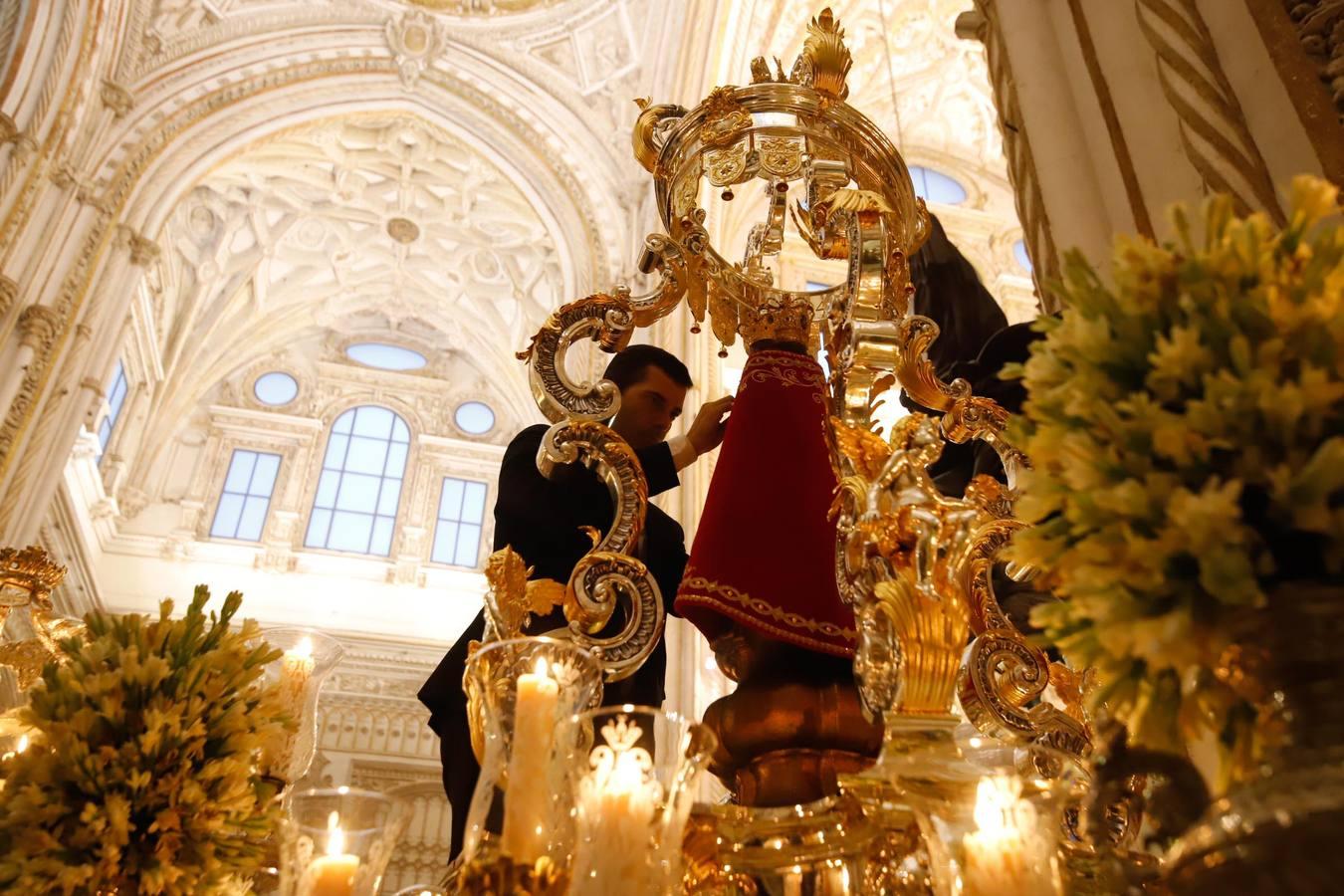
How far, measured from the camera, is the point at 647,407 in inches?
90.5

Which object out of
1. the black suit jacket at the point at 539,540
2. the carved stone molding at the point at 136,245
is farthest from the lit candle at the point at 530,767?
the carved stone molding at the point at 136,245

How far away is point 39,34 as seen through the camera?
851cm

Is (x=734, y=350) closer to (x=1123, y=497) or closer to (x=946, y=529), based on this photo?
(x=946, y=529)

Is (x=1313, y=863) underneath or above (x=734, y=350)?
underneath

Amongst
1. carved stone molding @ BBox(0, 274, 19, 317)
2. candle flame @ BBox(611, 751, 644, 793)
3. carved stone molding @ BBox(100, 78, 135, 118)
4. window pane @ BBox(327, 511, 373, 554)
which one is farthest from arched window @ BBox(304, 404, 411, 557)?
candle flame @ BBox(611, 751, 644, 793)

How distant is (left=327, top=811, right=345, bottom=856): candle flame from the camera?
1233mm

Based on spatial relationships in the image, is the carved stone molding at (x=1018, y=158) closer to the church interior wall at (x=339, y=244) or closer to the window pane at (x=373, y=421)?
the church interior wall at (x=339, y=244)

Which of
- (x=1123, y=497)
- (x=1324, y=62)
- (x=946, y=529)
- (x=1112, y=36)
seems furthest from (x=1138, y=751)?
(x=1112, y=36)

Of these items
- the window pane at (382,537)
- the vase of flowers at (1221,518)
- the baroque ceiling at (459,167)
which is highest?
the baroque ceiling at (459,167)

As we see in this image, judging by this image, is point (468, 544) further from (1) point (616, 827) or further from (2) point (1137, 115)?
(1) point (616, 827)

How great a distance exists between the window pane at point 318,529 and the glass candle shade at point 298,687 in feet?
37.1

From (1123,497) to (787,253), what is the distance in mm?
10214

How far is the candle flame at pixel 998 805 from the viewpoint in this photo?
1.02m

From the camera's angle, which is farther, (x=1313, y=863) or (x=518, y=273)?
(x=518, y=273)
